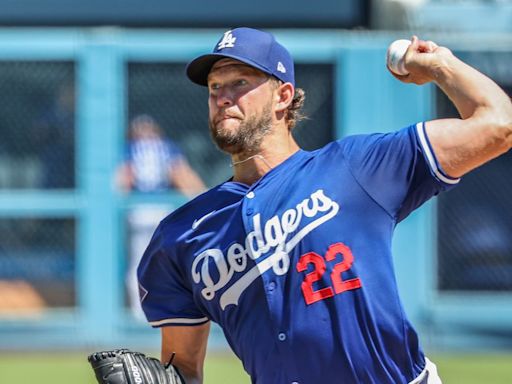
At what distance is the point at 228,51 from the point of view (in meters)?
3.71

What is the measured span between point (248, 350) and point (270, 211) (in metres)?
0.43

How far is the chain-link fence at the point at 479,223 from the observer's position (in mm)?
9539

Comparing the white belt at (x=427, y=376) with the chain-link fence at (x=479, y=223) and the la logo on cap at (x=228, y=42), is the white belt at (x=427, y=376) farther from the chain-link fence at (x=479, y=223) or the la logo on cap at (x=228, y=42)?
the chain-link fence at (x=479, y=223)

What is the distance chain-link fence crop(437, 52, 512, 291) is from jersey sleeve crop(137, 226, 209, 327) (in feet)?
19.7

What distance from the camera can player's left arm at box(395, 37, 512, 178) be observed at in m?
3.21

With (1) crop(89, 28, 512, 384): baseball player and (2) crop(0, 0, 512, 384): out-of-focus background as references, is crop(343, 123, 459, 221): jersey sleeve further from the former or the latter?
(2) crop(0, 0, 512, 384): out-of-focus background

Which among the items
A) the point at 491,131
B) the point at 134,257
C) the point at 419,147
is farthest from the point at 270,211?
the point at 134,257

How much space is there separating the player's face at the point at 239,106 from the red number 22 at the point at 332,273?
1.70 feet

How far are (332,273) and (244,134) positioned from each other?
615 millimetres

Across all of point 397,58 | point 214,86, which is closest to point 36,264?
point 214,86

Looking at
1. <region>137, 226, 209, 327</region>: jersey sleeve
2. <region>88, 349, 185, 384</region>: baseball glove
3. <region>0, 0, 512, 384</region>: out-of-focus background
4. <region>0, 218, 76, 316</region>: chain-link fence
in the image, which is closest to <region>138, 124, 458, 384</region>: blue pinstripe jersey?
<region>137, 226, 209, 327</region>: jersey sleeve

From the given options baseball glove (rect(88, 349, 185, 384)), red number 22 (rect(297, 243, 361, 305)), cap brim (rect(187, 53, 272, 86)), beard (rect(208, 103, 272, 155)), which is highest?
cap brim (rect(187, 53, 272, 86))

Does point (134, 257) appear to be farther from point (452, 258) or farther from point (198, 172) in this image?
point (452, 258)

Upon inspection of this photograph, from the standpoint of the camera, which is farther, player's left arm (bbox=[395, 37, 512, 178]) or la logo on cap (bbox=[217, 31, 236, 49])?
la logo on cap (bbox=[217, 31, 236, 49])
